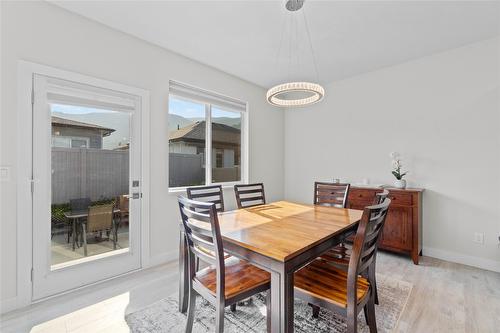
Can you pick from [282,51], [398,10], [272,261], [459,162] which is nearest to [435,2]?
[398,10]

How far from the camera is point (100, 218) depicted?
256 cm

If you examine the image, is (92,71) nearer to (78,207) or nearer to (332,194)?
(78,207)

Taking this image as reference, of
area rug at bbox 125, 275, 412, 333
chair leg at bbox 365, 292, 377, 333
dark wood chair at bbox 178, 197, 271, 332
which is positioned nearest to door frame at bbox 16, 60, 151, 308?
area rug at bbox 125, 275, 412, 333

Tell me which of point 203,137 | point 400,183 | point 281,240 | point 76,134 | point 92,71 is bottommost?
point 281,240

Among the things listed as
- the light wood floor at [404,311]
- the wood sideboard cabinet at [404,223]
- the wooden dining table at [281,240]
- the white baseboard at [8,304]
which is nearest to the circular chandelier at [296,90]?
the wooden dining table at [281,240]

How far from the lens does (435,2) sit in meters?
2.16

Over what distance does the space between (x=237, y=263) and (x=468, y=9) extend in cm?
316

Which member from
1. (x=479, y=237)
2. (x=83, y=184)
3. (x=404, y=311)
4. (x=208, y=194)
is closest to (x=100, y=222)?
(x=83, y=184)

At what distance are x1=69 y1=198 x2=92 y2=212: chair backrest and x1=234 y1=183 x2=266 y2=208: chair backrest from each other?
1556mm

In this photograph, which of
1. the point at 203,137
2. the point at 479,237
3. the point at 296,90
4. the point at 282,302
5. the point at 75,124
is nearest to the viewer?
the point at 282,302

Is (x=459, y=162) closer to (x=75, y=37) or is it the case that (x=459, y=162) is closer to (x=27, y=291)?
(x=75, y=37)

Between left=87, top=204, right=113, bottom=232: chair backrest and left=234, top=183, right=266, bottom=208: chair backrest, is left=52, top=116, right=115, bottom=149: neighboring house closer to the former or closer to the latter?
left=87, top=204, right=113, bottom=232: chair backrest

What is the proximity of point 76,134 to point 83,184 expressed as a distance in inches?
20.0

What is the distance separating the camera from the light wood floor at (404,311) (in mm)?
1771
